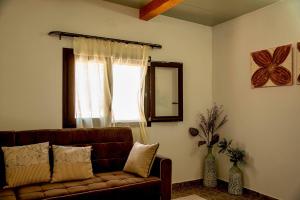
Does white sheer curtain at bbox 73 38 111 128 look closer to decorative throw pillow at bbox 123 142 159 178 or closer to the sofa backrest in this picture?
the sofa backrest

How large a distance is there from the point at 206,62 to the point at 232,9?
0.96 metres

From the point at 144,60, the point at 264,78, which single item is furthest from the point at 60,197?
the point at 264,78

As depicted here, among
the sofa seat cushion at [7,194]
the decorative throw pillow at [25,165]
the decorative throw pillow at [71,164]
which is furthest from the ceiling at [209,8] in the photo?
the sofa seat cushion at [7,194]

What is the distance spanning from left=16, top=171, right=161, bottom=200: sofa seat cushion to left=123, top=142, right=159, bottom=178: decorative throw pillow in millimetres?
63

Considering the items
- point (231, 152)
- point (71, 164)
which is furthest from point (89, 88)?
point (231, 152)

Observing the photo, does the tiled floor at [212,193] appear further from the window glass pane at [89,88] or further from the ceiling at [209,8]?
the ceiling at [209,8]

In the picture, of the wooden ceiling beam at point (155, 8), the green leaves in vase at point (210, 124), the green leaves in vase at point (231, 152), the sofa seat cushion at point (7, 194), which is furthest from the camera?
the green leaves in vase at point (210, 124)

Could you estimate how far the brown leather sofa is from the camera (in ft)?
7.63

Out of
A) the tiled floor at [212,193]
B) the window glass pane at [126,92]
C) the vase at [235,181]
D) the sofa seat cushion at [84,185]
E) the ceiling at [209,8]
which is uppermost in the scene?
the ceiling at [209,8]

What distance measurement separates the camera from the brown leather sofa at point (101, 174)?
2.32 meters

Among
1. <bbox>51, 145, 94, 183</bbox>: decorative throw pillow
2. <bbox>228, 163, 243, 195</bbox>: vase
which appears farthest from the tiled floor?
<bbox>51, 145, 94, 183</bbox>: decorative throw pillow

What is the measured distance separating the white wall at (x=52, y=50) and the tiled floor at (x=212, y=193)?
19cm

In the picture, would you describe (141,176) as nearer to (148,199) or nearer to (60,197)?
(148,199)

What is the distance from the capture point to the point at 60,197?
222cm
